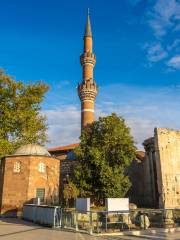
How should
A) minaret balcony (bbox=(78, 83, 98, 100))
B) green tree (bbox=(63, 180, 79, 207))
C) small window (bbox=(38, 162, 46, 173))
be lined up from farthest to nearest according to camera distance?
minaret balcony (bbox=(78, 83, 98, 100)) < green tree (bbox=(63, 180, 79, 207)) < small window (bbox=(38, 162, 46, 173))

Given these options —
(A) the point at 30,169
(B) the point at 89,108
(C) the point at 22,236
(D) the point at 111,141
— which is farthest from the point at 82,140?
(C) the point at 22,236

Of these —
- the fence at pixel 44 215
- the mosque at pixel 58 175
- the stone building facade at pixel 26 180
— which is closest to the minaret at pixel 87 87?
the mosque at pixel 58 175

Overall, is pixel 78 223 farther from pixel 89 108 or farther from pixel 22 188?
pixel 89 108

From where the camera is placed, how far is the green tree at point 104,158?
2098 centimetres

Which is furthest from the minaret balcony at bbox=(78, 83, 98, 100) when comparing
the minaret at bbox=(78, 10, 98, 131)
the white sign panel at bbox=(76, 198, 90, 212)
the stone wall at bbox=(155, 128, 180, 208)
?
the white sign panel at bbox=(76, 198, 90, 212)

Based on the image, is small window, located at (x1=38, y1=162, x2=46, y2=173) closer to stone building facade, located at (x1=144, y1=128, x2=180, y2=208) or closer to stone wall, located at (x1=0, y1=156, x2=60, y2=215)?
stone wall, located at (x1=0, y1=156, x2=60, y2=215)

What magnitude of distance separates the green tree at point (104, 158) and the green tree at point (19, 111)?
18.4ft

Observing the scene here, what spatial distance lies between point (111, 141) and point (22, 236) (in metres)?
13.8

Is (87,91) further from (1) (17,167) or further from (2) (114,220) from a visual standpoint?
(2) (114,220)

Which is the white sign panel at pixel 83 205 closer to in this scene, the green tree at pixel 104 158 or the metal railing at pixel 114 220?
the metal railing at pixel 114 220

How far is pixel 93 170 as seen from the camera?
21.8 metres

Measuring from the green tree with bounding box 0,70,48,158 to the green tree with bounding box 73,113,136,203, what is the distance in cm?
562

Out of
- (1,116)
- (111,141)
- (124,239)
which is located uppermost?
(1,116)

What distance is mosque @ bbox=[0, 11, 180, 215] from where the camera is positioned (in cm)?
1867
